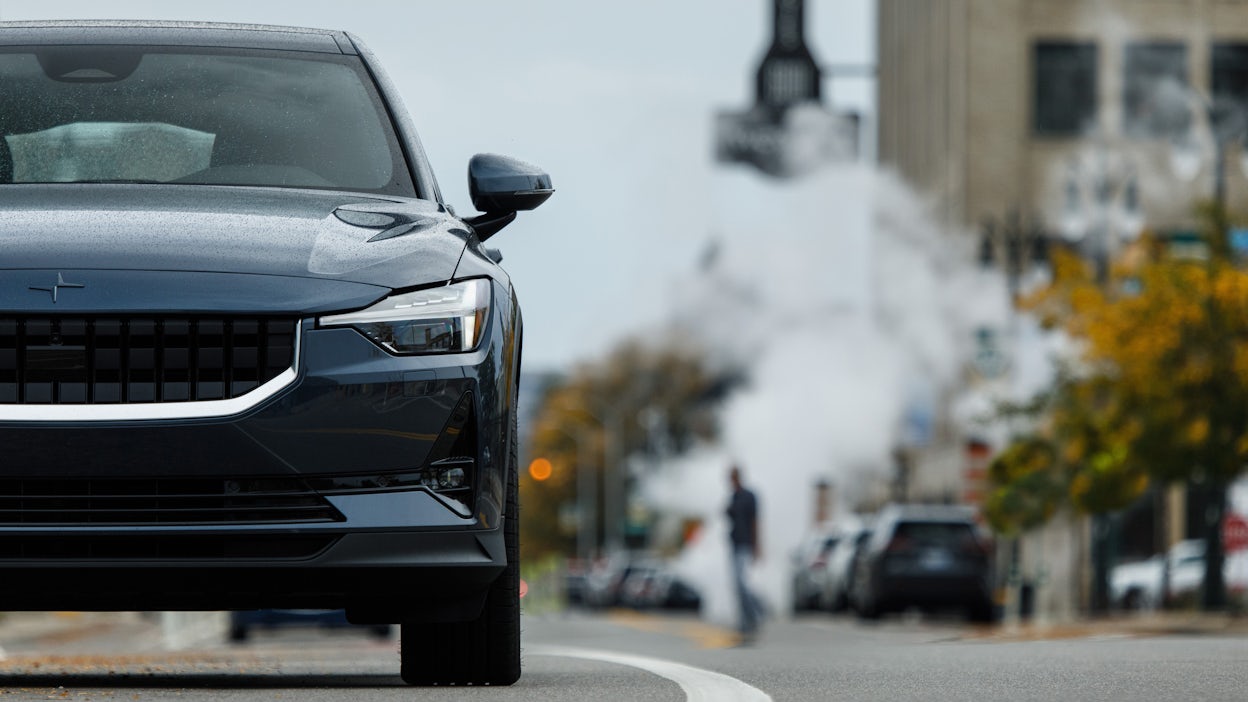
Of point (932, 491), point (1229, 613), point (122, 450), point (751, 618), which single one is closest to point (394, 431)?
point (122, 450)

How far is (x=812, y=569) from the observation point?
131 feet

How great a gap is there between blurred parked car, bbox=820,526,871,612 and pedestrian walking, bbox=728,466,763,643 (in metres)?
11.9

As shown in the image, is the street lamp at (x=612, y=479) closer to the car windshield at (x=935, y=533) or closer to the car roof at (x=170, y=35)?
the car windshield at (x=935, y=533)

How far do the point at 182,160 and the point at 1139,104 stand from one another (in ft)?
168

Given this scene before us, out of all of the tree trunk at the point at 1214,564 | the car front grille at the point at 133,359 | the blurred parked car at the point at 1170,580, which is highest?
the car front grille at the point at 133,359

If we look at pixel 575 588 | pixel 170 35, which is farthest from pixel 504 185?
pixel 575 588

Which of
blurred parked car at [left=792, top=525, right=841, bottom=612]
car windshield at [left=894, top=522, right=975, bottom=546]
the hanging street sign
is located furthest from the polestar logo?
the hanging street sign

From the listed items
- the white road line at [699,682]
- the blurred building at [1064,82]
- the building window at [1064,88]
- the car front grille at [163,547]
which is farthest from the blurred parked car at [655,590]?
the car front grille at [163,547]

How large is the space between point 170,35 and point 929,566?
24112mm

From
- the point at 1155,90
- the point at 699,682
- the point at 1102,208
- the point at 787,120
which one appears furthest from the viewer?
the point at 787,120

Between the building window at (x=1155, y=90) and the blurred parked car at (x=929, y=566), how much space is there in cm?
2703

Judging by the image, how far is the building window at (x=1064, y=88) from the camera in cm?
5706

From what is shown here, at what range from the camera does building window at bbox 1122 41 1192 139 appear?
56312 mm

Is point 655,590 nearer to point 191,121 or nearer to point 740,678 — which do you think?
point 740,678
